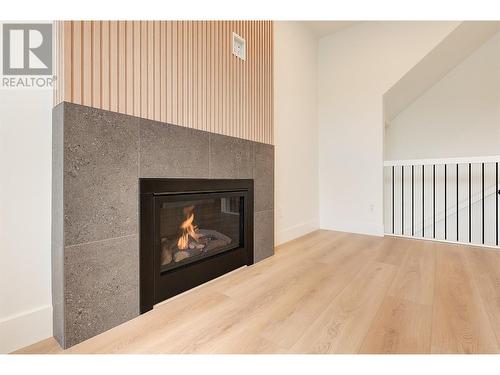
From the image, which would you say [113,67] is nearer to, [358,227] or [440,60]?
[358,227]

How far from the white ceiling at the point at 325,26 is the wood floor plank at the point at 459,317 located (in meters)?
3.17

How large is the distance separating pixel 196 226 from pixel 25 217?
2.94ft

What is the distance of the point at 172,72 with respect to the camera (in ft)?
5.09

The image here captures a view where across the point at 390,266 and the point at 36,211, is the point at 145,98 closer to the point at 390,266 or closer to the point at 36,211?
the point at 36,211

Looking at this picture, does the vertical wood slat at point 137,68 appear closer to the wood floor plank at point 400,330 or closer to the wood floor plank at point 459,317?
the wood floor plank at point 400,330

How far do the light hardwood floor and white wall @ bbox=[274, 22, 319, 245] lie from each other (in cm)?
94

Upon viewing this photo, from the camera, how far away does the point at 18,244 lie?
3.63 feet

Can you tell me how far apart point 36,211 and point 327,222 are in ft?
10.8

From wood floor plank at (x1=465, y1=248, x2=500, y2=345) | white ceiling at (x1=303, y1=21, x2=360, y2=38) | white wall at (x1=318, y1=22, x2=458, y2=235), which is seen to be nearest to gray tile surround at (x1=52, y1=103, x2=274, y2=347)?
wood floor plank at (x1=465, y1=248, x2=500, y2=345)

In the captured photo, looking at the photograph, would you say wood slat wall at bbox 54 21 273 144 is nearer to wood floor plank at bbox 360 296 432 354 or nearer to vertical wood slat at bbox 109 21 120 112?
vertical wood slat at bbox 109 21 120 112

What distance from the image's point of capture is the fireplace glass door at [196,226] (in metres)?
1.54

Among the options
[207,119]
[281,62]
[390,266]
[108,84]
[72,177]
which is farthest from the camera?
[281,62]

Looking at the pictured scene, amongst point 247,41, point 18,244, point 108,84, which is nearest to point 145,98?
point 108,84

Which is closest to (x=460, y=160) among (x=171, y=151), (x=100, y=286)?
(x=171, y=151)
